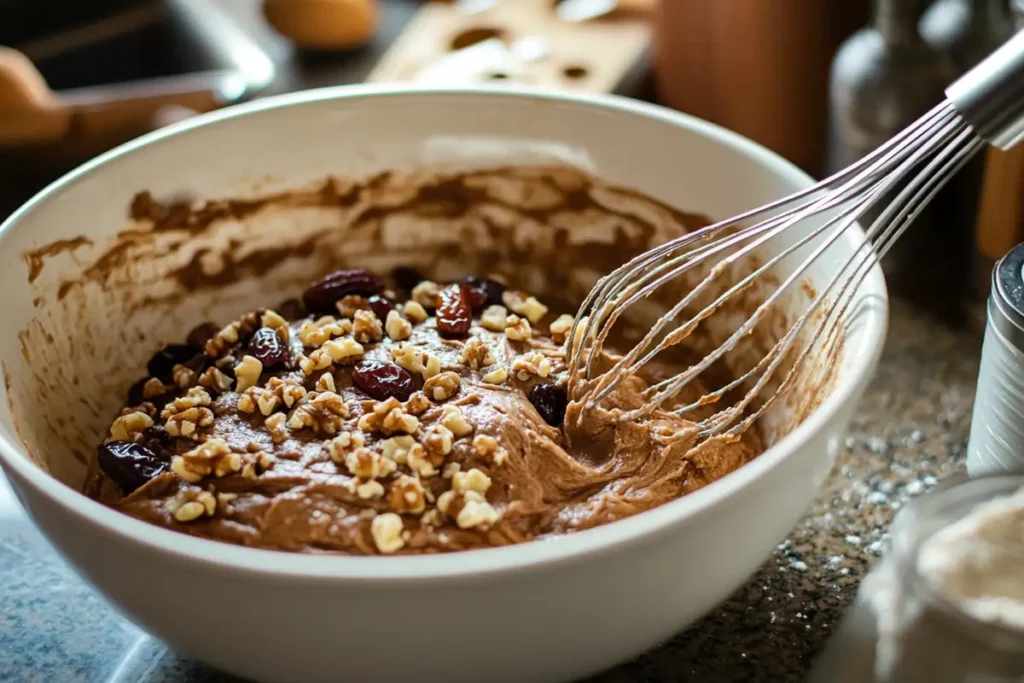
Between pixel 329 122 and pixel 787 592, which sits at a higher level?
pixel 329 122

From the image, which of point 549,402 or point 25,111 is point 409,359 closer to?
point 549,402

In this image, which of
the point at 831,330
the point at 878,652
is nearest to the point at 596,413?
the point at 831,330

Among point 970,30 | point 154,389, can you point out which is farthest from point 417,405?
point 970,30

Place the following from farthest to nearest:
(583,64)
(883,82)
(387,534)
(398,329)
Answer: (583,64)
(883,82)
(398,329)
(387,534)

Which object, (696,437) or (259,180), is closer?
(696,437)

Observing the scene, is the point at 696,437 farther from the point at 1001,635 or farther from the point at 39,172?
the point at 39,172

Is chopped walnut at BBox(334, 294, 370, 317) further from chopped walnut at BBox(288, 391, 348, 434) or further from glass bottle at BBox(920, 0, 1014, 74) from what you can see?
glass bottle at BBox(920, 0, 1014, 74)
